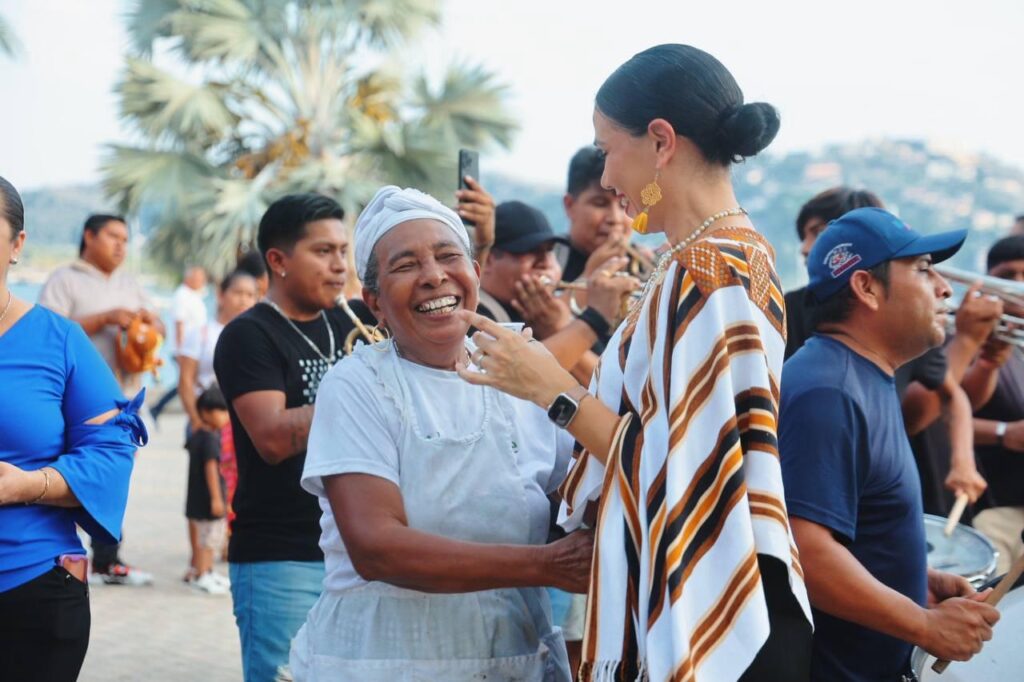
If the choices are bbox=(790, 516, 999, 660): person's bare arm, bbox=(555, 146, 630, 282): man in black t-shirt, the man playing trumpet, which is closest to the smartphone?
bbox=(555, 146, 630, 282): man in black t-shirt

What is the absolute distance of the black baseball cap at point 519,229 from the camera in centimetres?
480

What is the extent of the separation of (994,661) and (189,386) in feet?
22.1

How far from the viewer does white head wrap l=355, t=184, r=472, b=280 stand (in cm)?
252

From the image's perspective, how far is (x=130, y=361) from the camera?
7215 mm

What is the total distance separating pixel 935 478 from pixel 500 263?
2237mm

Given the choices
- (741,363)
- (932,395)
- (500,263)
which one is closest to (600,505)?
(741,363)

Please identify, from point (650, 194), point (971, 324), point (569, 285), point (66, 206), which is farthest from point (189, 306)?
point (66, 206)

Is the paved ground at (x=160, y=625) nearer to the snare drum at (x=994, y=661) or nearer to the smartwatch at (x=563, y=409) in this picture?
the snare drum at (x=994, y=661)

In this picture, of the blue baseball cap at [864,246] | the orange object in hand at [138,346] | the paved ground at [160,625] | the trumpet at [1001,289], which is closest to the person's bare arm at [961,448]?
the trumpet at [1001,289]

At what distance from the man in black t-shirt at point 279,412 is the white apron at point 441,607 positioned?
115 cm

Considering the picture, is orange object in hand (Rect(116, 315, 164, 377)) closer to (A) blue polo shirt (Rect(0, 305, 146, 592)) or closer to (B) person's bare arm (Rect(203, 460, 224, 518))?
(B) person's bare arm (Rect(203, 460, 224, 518))

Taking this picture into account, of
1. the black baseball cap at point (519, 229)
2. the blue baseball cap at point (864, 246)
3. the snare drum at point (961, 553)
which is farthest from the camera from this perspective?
the black baseball cap at point (519, 229)

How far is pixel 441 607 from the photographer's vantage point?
7.75ft

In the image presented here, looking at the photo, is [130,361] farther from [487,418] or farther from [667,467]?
[667,467]
